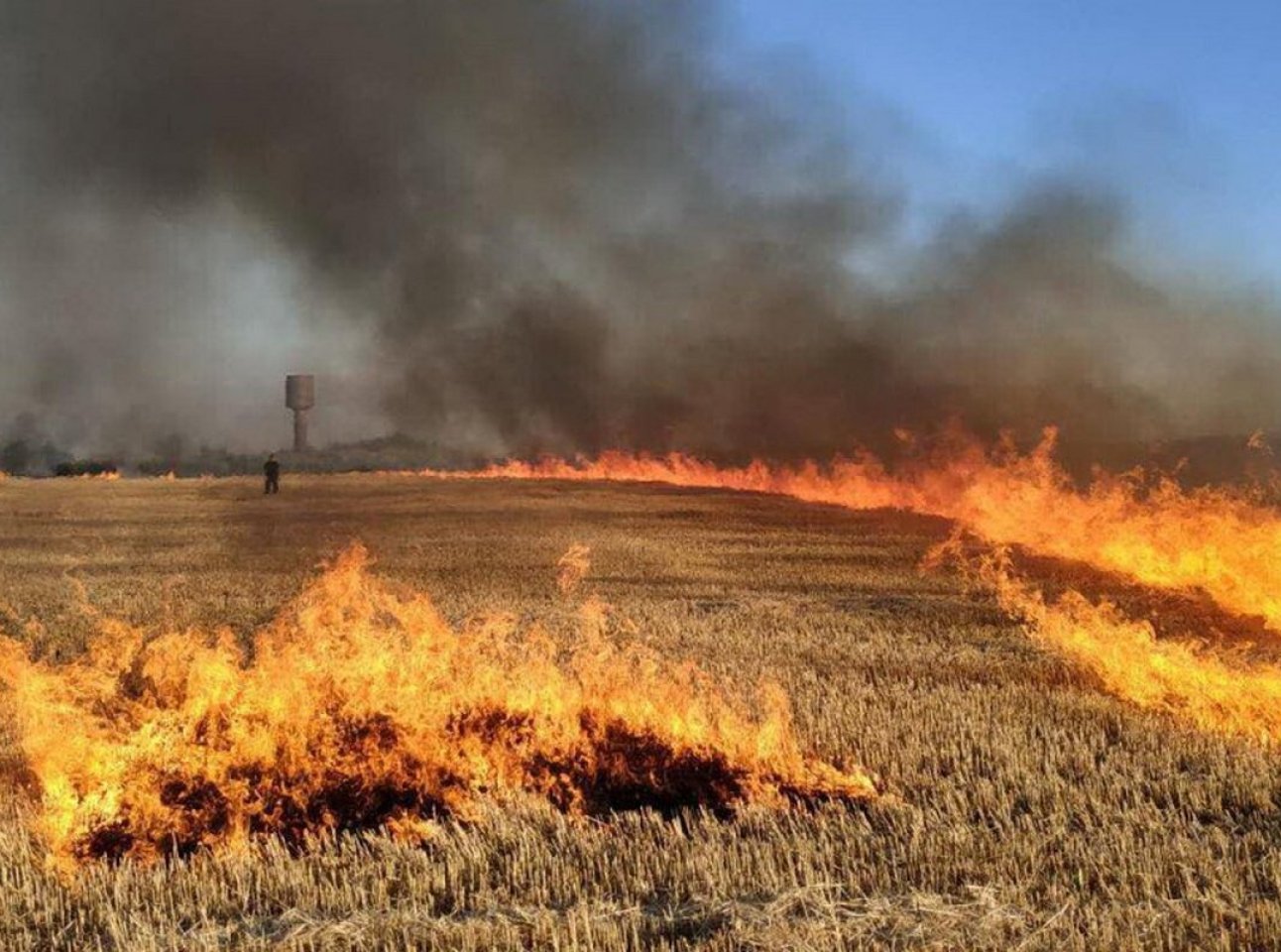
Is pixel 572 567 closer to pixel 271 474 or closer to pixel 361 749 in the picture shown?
pixel 361 749

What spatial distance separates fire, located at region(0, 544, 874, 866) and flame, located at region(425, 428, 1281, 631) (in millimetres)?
11873

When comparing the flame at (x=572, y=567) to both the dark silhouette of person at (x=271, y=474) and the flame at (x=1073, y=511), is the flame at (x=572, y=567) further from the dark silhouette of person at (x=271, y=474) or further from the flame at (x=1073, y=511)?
the dark silhouette of person at (x=271, y=474)

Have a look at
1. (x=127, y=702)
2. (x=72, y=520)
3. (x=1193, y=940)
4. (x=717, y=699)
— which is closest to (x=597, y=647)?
(x=717, y=699)

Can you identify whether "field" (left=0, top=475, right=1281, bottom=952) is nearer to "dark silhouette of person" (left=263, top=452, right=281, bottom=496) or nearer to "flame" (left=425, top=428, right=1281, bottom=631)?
"flame" (left=425, top=428, right=1281, bottom=631)

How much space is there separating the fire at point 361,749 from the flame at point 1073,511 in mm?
11873

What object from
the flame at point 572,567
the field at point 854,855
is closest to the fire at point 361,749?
the field at point 854,855

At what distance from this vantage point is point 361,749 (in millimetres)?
10578

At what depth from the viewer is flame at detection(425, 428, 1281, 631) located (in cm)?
2325

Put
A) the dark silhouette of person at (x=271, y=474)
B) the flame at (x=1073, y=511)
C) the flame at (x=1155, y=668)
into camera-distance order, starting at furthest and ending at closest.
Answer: the dark silhouette of person at (x=271, y=474) < the flame at (x=1073, y=511) < the flame at (x=1155, y=668)

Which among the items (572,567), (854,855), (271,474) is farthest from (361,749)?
(271,474)

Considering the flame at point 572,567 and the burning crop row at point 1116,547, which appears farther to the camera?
the flame at point 572,567

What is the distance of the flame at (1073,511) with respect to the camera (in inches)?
915

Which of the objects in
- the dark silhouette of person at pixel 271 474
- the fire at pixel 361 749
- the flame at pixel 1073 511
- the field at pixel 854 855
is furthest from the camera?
the dark silhouette of person at pixel 271 474

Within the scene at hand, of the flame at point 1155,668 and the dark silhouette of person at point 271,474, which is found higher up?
the dark silhouette of person at point 271,474
